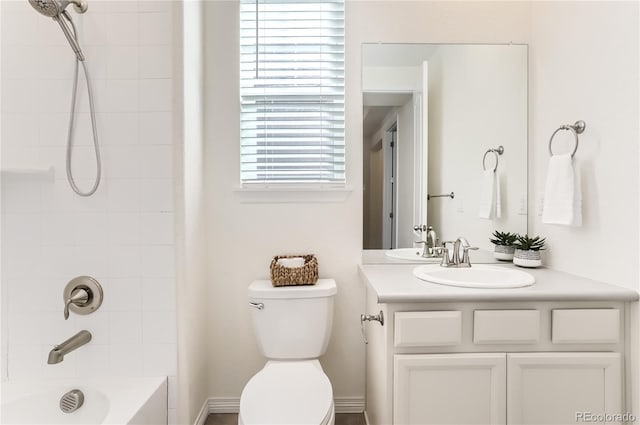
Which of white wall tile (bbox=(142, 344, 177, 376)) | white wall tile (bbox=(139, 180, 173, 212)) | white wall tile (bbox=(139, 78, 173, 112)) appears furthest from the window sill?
white wall tile (bbox=(142, 344, 177, 376))

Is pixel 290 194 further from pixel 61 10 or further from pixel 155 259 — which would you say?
pixel 61 10

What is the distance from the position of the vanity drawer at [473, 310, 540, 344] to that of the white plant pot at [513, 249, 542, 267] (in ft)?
1.67

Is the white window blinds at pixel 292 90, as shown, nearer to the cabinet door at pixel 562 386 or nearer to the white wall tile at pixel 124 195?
the white wall tile at pixel 124 195

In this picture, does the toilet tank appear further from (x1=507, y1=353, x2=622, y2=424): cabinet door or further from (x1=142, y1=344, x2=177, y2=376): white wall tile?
(x1=507, y1=353, x2=622, y2=424): cabinet door

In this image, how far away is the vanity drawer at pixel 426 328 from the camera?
122cm

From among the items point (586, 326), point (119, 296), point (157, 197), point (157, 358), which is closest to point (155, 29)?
point (157, 197)

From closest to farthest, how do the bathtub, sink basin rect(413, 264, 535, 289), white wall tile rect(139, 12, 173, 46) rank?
the bathtub
white wall tile rect(139, 12, 173, 46)
sink basin rect(413, 264, 535, 289)

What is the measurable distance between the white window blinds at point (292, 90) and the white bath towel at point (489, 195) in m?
0.77

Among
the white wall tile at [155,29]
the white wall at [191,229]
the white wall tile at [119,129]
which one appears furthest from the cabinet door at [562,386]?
the white wall tile at [155,29]

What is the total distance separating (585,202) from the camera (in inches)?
58.0

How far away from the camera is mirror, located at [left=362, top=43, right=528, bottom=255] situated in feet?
6.01

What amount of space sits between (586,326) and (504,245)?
2.10 ft

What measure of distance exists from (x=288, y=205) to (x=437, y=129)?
900 mm

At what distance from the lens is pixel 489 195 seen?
1.85 m
